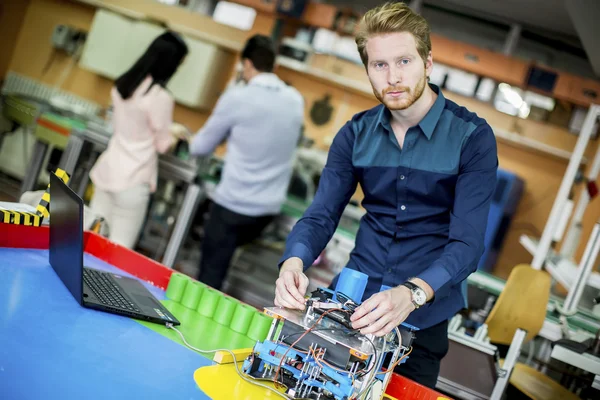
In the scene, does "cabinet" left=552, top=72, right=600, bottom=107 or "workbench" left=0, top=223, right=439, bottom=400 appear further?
"cabinet" left=552, top=72, right=600, bottom=107

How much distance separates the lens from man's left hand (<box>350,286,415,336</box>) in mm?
1191

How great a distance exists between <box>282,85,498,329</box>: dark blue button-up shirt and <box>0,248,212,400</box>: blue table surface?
43cm

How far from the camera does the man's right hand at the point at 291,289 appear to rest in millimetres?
1311

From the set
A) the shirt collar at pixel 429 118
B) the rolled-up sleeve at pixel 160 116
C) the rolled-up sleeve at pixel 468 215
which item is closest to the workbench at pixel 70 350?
the rolled-up sleeve at pixel 468 215

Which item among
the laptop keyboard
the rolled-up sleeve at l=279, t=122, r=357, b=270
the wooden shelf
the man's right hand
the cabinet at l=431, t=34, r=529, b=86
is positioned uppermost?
the cabinet at l=431, t=34, r=529, b=86

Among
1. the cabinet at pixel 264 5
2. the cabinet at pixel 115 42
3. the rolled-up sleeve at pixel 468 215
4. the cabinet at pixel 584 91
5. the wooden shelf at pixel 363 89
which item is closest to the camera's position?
the rolled-up sleeve at pixel 468 215

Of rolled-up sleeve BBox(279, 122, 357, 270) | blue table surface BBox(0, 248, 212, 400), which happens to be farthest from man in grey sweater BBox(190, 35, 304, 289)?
blue table surface BBox(0, 248, 212, 400)

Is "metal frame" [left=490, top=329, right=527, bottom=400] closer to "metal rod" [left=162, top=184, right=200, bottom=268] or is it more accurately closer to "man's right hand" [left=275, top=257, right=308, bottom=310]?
"man's right hand" [left=275, top=257, right=308, bottom=310]

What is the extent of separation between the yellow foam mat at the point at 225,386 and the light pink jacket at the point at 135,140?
2.39 meters

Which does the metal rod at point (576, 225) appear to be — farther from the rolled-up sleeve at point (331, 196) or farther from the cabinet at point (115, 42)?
the cabinet at point (115, 42)

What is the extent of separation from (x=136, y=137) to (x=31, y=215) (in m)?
1.87

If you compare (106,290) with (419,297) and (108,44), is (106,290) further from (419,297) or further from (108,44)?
(108,44)

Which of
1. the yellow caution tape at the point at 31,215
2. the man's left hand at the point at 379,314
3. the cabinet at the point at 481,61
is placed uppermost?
the cabinet at the point at 481,61

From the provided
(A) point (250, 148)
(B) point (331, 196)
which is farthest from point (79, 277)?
(A) point (250, 148)
